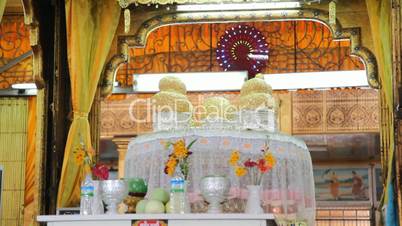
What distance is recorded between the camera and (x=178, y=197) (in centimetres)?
443

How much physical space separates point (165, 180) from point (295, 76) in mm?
3612

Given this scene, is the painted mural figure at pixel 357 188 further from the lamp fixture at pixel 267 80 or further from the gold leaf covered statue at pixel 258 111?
the gold leaf covered statue at pixel 258 111

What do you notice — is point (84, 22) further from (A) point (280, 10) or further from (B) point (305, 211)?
(B) point (305, 211)

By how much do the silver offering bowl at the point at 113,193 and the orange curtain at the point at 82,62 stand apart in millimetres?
3097

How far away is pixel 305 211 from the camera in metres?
6.50

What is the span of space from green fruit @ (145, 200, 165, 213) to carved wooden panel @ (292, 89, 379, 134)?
6.36 m

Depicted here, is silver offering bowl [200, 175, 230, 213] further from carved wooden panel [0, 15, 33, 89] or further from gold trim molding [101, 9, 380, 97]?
carved wooden panel [0, 15, 33, 89]

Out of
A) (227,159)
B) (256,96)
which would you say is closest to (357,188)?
(256,96)

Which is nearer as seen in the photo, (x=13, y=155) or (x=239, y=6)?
(x=239, y=6)

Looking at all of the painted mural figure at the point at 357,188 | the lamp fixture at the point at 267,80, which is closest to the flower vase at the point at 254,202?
the lamp fixture at the point at 267,80

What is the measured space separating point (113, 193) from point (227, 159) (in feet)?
6.29

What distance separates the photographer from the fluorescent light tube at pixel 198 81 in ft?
31.2

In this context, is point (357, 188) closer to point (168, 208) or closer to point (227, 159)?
point (227, 159)

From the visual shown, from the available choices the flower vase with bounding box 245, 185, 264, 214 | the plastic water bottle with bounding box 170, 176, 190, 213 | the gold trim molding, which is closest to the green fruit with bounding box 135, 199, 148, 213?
the plastic water bottle with bounding box 170, 176, 190, 213
